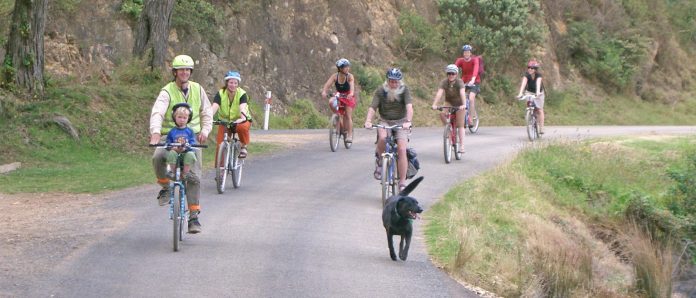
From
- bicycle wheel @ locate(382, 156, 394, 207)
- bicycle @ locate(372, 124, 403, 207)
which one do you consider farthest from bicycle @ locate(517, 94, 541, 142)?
bicycle wheel @ locate(382, 156, 394, 207)

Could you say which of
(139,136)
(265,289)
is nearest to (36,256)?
(265,289)

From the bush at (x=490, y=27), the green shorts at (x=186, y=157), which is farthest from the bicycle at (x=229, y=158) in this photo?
the bush at (x=490, y=27)

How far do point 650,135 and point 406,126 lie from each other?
14541mm

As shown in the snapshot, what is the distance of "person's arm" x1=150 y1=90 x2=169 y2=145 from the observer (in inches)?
399

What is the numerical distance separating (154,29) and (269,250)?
42.9ft

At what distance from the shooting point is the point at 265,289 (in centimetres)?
864

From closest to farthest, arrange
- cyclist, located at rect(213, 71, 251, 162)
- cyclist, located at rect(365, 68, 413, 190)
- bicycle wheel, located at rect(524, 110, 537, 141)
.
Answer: cyclist, located at rect(365, 68, 413, 190)
cyclist, located at rect(213, 71, 251, 162)
bicycle wheel, located at rect(524, 110, 537, 141)

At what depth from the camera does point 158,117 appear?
34.2 ft

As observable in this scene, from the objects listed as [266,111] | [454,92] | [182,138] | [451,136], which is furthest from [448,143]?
[266,111]

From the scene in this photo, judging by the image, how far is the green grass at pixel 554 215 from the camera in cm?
1001

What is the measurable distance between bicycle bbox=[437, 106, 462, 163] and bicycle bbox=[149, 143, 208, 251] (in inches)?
342

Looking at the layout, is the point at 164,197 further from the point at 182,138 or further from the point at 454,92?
the point at 454,92

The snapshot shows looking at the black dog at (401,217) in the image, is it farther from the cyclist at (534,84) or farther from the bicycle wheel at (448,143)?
the cyclist at (534,84)

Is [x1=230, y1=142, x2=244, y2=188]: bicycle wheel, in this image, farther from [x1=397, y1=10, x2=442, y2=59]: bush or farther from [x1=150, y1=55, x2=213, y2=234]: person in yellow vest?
[x1=397, y1=10, x2=442, y2=59]: bush
